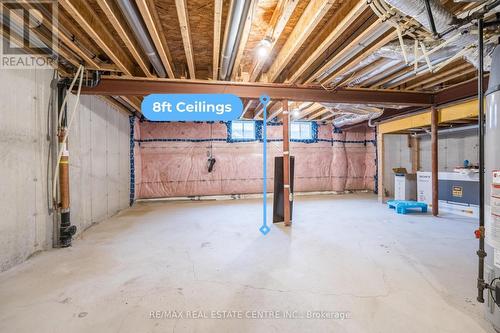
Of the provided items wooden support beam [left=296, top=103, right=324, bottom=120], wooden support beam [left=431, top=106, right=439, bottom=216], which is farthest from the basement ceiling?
wooden support beam [left=296, top=103, right=324, bottom=120]

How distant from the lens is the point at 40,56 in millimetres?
2588

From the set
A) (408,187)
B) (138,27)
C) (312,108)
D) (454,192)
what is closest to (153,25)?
(138,27)

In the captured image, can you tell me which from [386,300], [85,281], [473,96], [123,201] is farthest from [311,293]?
[123,201]

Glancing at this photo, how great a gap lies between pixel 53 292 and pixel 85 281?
0.21 metres

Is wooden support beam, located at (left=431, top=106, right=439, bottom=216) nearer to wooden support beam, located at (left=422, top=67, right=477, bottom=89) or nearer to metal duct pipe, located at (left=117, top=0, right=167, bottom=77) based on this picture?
wooden support beam, located at (left=422, top=67, right=477, bottom=89)

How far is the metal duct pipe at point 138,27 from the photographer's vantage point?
1879 mm

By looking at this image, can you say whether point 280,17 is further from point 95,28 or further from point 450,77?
point 450,77

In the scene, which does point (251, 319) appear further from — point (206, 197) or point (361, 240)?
point (206, 197)

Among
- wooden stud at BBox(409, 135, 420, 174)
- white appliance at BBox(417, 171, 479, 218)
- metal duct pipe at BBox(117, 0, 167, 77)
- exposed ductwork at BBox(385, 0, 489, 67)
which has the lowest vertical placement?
white appliance at BBox(417, 171, 479, 218)

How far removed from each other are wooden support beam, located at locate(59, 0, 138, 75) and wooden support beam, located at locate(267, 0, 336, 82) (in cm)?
191

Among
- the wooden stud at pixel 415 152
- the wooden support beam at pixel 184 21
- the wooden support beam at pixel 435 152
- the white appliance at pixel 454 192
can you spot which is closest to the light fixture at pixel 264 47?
the wooden support beam at pixel 184 21

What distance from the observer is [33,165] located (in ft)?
8.14

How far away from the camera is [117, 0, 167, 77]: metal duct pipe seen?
1879 mm

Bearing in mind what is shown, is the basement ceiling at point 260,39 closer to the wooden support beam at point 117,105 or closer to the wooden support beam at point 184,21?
the wooden support beam at point 184,21
